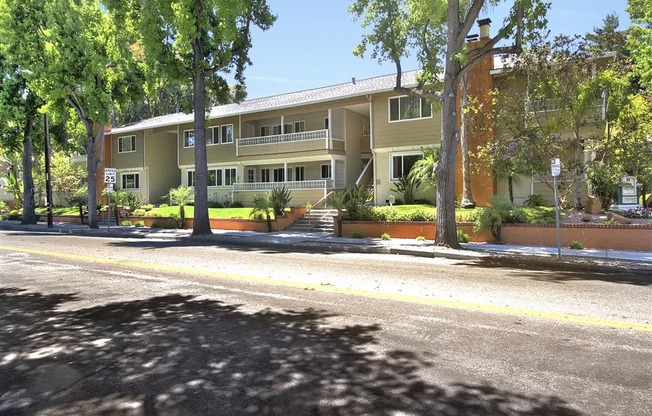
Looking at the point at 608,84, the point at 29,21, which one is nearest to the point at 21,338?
the point at 608,84

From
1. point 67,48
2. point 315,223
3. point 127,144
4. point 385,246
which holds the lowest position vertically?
point 385,246

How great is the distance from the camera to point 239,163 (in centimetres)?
3212

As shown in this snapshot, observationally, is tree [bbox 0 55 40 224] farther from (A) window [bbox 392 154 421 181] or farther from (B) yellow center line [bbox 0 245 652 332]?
(B) yellow center line [bbox 0 245 652 332]

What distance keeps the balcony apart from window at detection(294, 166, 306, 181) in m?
2.30

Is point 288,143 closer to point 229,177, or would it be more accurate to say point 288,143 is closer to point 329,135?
point 329,135

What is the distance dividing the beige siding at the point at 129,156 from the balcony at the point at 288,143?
1085cm

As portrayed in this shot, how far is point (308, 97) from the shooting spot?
1158 inches

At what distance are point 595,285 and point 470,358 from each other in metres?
5.53

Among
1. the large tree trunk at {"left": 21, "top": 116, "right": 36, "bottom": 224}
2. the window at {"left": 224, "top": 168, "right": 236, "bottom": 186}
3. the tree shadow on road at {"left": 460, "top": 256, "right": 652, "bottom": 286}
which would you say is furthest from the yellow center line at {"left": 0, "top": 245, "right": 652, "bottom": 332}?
the large tree trunk at {"left": 21, "top": 116, "right": 36, "bottom": 224}

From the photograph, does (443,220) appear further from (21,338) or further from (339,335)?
(21,338)

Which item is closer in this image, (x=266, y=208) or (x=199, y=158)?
(x=199, y=158)

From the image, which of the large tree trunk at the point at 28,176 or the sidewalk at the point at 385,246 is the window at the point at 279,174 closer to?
the sidewalk at the point at 385,246

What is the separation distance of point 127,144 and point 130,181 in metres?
3.06

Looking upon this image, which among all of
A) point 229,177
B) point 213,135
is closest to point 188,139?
point 213,135
